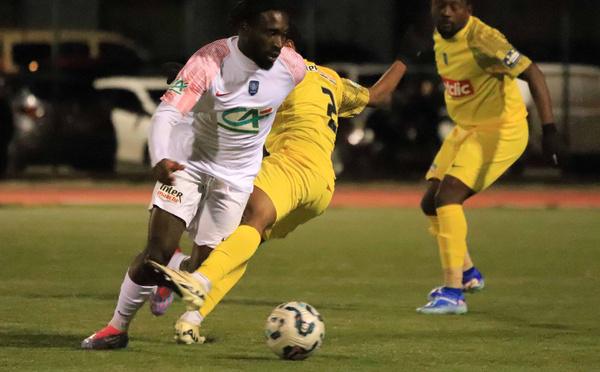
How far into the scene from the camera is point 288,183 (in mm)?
8391

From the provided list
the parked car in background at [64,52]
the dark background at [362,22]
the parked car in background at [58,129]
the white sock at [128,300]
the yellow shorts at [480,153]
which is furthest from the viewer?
the dark background at [362,22]

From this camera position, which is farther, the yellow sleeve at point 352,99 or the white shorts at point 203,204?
the yellow sleeve at point 352,99

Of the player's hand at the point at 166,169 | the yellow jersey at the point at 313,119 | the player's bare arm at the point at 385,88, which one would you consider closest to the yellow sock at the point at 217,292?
the player's hand at the point at 166,169

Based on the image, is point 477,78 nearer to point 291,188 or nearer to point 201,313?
point 291,188

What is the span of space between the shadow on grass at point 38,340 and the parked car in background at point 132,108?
47.5 feet

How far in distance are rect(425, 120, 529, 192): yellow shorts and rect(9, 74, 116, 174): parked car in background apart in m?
13.4

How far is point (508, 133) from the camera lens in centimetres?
1064

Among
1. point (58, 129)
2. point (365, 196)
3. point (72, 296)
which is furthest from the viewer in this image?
point (58, 129)

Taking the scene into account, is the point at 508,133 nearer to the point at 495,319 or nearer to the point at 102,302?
the point at 495,319

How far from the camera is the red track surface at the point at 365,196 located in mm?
20016

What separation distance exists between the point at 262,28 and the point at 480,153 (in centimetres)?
305

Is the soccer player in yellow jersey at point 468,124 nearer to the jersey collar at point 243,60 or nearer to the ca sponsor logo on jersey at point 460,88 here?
the ca sponsor logo on jersey at point 460,88

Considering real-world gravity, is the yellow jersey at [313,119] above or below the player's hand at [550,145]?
above

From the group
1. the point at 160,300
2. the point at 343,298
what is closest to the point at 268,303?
the point at 343,298
